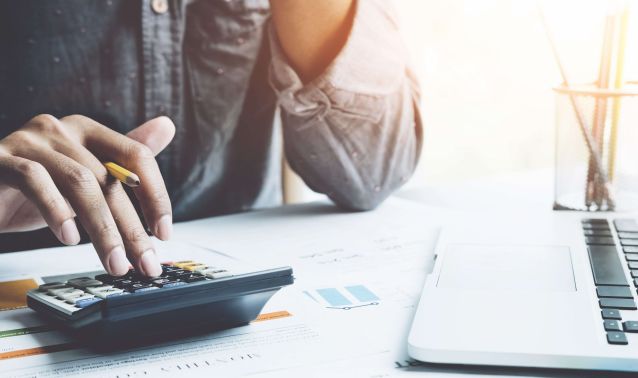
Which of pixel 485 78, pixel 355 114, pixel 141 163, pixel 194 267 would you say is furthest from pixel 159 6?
pixel 485 78

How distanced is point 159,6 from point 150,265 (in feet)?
1.62

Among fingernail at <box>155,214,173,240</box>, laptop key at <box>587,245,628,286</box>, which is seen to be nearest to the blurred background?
laptop key at <box>587,245,628,286</box>

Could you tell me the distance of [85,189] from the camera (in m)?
0.57

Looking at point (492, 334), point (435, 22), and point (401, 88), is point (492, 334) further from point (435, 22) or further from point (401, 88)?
point (435, 22)

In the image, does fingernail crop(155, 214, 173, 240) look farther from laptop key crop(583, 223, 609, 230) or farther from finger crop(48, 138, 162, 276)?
laptop key crop(583, 223, 609, 230)

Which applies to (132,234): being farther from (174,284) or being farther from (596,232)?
(596,232)

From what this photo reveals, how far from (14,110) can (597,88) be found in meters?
0.65

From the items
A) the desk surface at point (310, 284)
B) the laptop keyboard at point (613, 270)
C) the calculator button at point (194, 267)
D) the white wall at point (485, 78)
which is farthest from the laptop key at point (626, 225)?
the white wall at point (485, 78)

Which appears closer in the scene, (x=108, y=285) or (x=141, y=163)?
(x=108, y=285)

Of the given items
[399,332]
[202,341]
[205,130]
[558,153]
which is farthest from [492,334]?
[205,130]

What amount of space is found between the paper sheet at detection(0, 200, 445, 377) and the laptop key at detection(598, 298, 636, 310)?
0.42ft

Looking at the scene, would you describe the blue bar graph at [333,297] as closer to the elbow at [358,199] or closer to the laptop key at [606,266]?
the laptop key at [606,266]

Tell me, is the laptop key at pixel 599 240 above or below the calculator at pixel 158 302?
below

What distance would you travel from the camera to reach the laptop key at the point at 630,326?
46 cm
